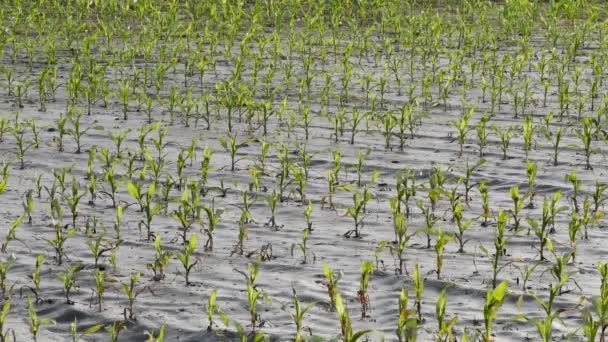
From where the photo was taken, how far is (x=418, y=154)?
6.35m

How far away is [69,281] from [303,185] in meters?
1.63

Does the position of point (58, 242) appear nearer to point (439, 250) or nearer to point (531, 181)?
point (439, 250)

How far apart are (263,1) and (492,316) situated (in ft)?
29.2

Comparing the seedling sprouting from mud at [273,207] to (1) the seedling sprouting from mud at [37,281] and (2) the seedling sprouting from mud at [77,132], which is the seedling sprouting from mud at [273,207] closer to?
(1) the seedling sprouting from mud at [37,281]

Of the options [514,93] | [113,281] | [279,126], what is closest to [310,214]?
[113,281]

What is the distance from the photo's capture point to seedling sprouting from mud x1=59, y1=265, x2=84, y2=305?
3.91 metres

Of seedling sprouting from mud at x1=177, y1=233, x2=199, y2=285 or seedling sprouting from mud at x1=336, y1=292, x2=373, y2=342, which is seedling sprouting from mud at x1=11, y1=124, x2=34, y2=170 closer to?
seedling sprouting from mud at x1=177, y1=233, x2=199, y2=285

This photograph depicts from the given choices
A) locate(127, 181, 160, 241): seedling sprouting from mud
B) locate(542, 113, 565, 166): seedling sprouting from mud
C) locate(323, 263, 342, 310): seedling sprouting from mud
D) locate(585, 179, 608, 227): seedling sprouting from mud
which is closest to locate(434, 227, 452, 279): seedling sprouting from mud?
locate(323, 263, 342, 310): seedling sprouting from mud

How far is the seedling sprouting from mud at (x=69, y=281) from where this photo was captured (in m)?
3.91

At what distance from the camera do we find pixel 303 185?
5.30 meters

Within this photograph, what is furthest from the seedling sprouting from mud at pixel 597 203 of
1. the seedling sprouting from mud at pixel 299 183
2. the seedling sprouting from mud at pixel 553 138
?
the seedling sprouting from mud at pixel 299 183

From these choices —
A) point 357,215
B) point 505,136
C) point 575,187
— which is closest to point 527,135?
point 505,136

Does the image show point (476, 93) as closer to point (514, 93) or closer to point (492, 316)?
point (514, 93)

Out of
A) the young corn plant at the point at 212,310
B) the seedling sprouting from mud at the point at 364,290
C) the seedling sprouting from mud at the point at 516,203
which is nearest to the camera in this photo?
the young corn plant at the point at 212,310
